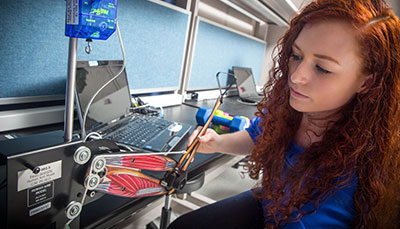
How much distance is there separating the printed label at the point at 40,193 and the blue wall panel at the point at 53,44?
52cm

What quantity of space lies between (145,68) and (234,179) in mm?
1320

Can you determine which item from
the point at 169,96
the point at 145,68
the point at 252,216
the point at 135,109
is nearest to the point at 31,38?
the point at 135,109

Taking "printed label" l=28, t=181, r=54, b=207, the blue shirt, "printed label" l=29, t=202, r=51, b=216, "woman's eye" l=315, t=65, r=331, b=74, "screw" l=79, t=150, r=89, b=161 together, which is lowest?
the blue shirt

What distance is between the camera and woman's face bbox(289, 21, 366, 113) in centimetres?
55

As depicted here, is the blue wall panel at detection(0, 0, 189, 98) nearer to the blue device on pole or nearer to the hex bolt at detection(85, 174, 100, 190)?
the blue device on pole

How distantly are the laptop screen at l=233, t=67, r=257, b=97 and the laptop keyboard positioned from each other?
44.1 inches

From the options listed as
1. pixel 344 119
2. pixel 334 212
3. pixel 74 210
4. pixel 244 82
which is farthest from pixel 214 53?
pixel 74 210

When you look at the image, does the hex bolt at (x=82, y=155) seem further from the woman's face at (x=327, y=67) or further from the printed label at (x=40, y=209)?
the woman's face at (x=327, y=67)

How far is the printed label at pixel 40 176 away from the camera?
0.37 m

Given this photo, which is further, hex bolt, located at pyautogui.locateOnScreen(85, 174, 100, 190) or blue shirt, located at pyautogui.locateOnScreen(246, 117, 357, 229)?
blue shirt, located at pyautogui.locateOnScreen(246, 117, 357, 229)

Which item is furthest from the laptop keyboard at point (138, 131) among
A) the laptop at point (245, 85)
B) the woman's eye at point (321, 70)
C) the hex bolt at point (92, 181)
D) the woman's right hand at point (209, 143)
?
the laptop at point (245, 85)

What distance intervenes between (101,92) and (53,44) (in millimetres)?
209

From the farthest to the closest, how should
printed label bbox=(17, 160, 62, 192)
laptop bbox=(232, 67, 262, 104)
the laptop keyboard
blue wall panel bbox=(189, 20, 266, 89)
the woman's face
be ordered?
laptop bbox=(232, 67, 262, 104), blue wall panel bbox=(189, 20, 266, 89), the laptop keyboard, the woman's face, printed label bbox=(17, 160, 62, 192)

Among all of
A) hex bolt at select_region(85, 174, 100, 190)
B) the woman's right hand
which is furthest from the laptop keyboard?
hex bolt at select_region(85, 174, 100, 190)
